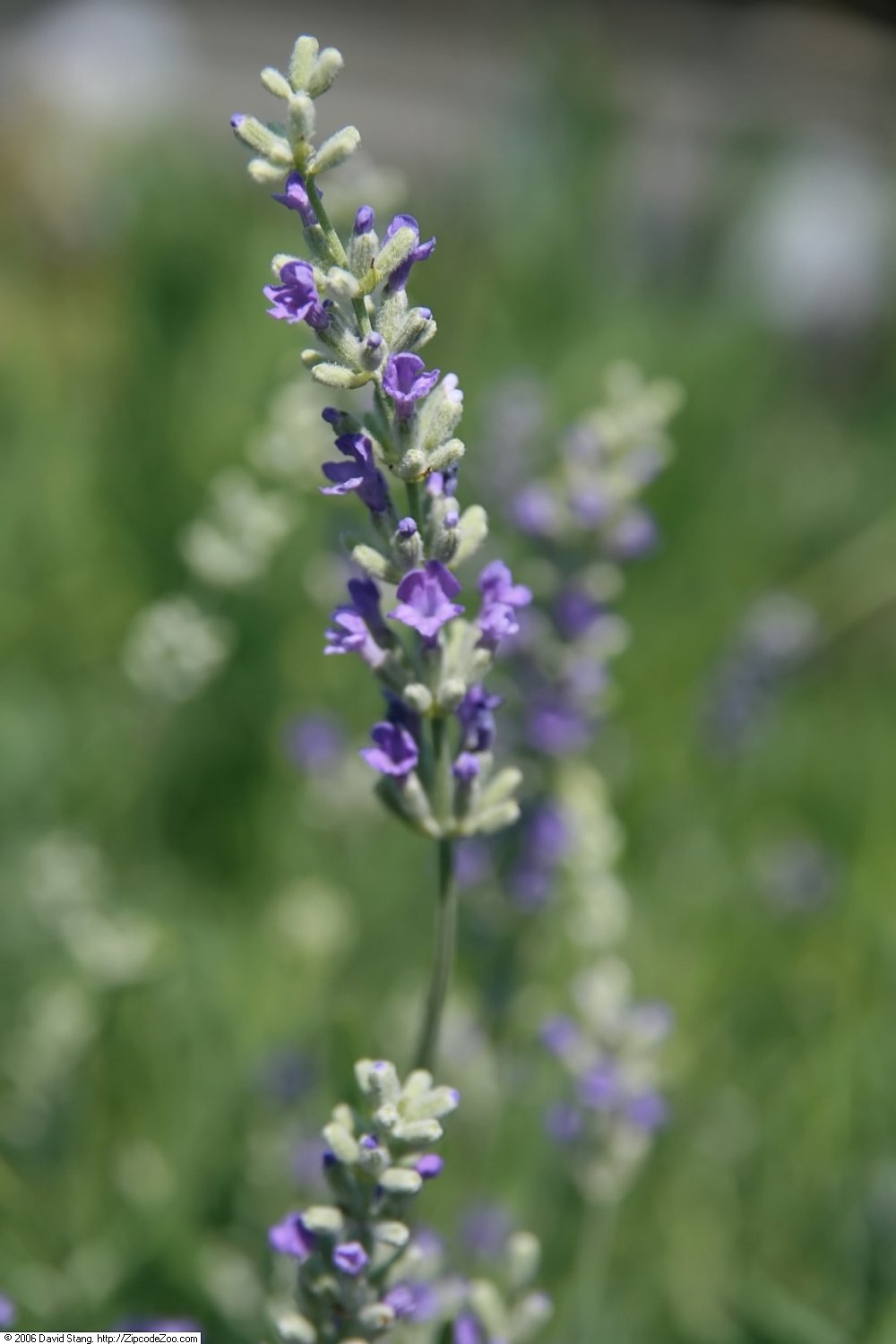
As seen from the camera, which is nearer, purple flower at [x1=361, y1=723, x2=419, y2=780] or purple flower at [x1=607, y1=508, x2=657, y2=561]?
purple flower at [x1=361, y1=723, x2=419, y2=780]

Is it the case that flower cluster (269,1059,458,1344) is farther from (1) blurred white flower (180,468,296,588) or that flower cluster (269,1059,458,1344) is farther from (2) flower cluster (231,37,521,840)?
(1) blurred white flower (180,468,296,588)

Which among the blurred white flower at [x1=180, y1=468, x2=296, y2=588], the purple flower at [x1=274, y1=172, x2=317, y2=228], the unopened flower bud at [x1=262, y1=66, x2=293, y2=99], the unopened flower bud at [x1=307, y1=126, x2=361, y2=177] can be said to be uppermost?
the unopened flower bud at [x1=262, y1=66, x2=293, y2=99]

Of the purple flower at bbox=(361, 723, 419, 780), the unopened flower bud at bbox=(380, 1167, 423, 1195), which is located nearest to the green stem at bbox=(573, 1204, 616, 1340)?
the unopened flower bud at bbox=(380, 1167, 423, 1195)

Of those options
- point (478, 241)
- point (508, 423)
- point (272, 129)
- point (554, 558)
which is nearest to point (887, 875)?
point (508, 423)

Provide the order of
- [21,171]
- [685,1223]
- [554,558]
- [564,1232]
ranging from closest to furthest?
[554,558], [564,1232], [685,1223], [21,171]

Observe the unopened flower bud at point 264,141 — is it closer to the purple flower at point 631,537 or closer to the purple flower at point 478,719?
the purple flower at point 478,719

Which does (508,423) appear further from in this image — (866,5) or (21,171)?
(866,5)
